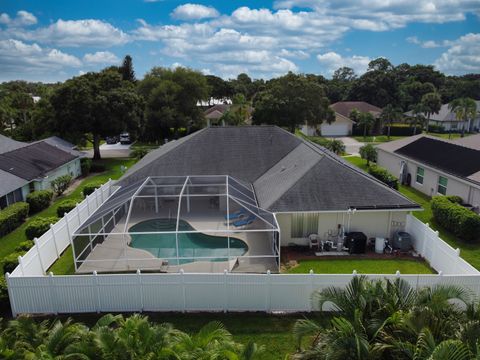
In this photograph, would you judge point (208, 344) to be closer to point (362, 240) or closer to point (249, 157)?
point (362, 240)

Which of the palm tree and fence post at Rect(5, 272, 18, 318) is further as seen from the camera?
the palm tree

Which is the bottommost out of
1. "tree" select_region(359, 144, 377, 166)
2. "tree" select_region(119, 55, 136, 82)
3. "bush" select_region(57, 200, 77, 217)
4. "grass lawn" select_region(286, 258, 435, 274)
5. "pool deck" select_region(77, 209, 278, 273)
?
"grass lawn" select_region(286, 258, 435, 274)

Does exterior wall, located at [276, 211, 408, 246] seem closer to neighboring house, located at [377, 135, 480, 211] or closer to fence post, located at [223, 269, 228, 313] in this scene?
fence post, located at [223, 269, 228, 313]

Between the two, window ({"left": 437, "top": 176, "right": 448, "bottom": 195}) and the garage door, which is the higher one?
the garage door

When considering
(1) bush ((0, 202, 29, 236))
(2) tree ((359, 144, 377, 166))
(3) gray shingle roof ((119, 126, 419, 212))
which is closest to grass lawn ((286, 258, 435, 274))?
(3) gray shingle roof ((119, 126, 419, 212))

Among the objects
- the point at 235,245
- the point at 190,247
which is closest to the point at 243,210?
the point at 235,245

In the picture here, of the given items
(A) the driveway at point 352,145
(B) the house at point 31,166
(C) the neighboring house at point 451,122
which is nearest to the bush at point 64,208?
(B) the house at point 31,166

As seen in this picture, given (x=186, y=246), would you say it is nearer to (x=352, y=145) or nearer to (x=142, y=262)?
(x=142, y=262)

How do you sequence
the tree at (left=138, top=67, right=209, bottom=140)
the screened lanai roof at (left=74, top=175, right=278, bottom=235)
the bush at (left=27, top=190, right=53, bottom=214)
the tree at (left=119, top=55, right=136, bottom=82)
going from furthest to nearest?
the tree at (left=119, top=55, right=136, bottom=82) < the tree at (left=138, top=67, right=209, bottom=140) < the bush at (left=27, top=190, right=53, bottom=214) < the screened lanai roof at (left=74, top=175, right=278, bottom=235)

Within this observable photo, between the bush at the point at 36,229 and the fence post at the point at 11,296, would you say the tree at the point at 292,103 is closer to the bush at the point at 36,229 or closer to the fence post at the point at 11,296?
the bush at the point at 36,229
